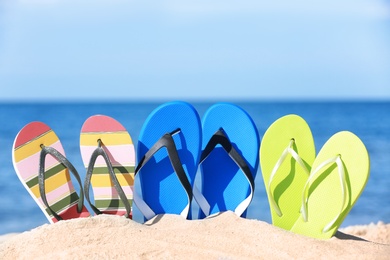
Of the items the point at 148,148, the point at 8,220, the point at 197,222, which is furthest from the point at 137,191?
the point at 8,220

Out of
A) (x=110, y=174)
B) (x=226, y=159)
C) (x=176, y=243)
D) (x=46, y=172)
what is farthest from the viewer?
(x=226, y=159)

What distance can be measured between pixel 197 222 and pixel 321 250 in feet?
1.72

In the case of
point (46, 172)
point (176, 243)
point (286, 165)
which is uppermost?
point (286, 165)

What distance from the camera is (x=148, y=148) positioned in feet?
8.95

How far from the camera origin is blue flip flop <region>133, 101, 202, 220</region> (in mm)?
2738

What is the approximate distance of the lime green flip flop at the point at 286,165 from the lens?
2.71m

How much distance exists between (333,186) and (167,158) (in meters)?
0.77

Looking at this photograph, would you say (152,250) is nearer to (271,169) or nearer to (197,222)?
(197,222)

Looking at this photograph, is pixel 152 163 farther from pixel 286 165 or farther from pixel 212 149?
pixel 286 165

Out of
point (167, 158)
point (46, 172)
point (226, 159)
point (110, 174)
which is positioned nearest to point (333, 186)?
point (226, 159)

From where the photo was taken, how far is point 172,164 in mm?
2652

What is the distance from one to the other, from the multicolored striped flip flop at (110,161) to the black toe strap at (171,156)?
0.08 metres

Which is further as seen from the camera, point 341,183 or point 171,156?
point 171,156

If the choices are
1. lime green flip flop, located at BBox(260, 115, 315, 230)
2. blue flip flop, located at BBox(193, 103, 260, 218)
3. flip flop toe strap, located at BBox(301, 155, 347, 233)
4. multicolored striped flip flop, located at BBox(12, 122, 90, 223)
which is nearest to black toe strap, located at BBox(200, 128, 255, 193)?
blue flip flop, located at BBox(193, 103, 260, 218)
